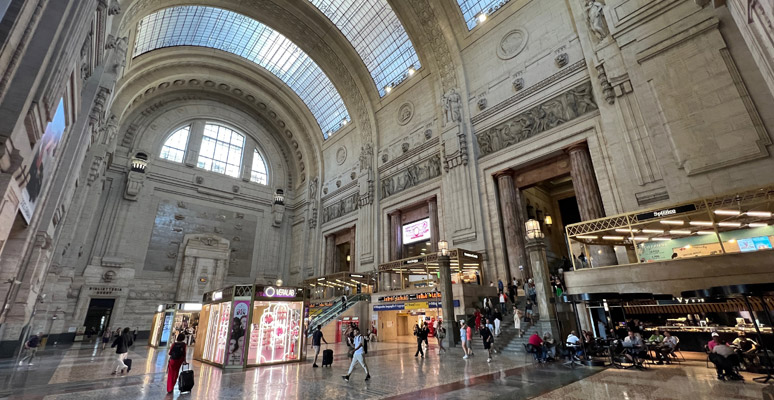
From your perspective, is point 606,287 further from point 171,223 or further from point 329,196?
point 171,223

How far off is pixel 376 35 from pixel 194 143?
755 inches

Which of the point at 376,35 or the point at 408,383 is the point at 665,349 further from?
the point at 376,35

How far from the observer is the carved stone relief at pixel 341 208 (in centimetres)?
2750

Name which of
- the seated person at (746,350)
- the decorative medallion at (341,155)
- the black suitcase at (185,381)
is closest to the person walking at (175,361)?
the black suitcase at (185,381)

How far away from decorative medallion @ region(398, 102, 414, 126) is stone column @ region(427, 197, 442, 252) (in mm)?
7055

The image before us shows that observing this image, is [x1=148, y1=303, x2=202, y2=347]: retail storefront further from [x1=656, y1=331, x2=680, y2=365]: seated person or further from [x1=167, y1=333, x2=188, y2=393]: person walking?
[x1=656, y1=331, x2=680, y2=365]: seated person

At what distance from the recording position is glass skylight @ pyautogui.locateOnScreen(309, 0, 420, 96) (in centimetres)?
2417

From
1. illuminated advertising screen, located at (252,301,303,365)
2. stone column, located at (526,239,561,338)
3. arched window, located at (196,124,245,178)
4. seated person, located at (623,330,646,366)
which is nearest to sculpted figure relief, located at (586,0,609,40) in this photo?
stone column, located at (526,239,561,338)

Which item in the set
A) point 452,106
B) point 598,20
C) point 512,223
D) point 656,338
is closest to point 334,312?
point 512,223

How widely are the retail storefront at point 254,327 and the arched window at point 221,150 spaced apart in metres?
23.6

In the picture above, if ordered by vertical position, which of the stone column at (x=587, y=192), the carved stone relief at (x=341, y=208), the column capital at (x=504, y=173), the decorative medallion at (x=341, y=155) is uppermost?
the decorative medallion at (x=341, y=155)

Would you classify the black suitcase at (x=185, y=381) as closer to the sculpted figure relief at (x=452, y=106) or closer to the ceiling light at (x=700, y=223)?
the ceiling light at (x=700, y=223)

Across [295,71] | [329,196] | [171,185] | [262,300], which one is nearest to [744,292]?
[262,300]

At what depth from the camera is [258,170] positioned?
3372 cm
